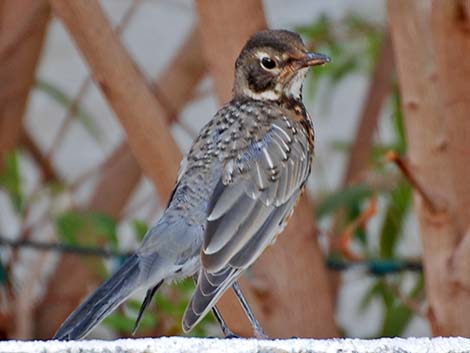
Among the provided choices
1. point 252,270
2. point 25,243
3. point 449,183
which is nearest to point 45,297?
point 25,243

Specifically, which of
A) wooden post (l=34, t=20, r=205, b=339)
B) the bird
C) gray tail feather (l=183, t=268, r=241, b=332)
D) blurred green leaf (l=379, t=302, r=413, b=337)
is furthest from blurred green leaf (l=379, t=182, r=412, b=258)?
gray tail feather (l=183, t=268, r=241, b=332)

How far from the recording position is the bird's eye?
3.38 meters

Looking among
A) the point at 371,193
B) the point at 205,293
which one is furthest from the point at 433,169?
the point at 371,193

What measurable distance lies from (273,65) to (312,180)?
12.5 ft

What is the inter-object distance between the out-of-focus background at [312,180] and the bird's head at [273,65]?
0.28 metres

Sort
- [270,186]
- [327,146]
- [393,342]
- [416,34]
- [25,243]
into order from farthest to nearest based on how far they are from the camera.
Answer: [327,146], [25,243], [416,34], [270,186], [393,342]

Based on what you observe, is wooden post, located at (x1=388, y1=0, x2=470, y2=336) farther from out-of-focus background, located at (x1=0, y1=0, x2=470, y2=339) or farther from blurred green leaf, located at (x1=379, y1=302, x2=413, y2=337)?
blurred green leaf, located at (x1=379, y1=302, x2=413, y2=337)

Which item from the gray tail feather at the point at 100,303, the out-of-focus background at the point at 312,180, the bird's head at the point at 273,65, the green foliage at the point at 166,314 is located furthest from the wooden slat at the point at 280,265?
→ the gray tail feather at the point at 100,303

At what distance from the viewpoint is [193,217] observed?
309 cm

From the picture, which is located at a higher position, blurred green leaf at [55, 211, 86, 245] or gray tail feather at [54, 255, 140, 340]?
gray tail feather at [54, 255, 140, 340]

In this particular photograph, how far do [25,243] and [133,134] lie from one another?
4.58 ft

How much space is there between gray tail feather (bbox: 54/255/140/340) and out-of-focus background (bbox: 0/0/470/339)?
743 mm

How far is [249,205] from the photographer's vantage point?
3080 mm

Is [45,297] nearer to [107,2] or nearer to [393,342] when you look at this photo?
[107,2]
